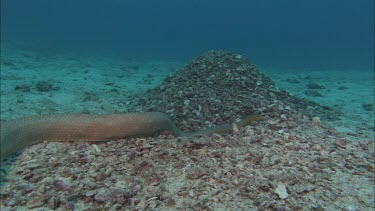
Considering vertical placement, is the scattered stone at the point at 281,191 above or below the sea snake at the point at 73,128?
below

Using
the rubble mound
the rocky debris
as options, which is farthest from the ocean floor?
the rubble mound

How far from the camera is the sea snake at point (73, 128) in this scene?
13.0 ft

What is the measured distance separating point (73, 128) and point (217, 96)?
11.5 ft

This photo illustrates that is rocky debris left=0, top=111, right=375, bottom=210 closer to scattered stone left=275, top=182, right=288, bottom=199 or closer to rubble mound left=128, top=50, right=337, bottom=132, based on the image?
scattered stone left=275, top=182, right=288, bottom=199

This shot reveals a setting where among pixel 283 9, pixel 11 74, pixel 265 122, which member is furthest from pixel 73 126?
pixel 283 9

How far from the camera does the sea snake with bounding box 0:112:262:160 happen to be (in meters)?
3.95

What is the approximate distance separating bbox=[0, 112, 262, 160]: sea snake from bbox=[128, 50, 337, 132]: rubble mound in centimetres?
107

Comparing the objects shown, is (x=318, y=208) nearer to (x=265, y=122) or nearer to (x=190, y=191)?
(x=190, y=191)

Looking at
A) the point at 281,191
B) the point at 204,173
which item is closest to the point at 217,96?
the point at 204,173

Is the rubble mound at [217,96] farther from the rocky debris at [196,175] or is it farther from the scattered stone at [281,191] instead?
the scattered stone at [281,191]

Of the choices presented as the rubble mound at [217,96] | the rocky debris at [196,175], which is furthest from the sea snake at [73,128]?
the rubble mound at [217,96]

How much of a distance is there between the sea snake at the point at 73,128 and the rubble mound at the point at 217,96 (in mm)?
1072

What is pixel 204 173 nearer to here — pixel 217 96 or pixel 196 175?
pixel 196 175

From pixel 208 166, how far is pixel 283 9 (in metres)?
170
